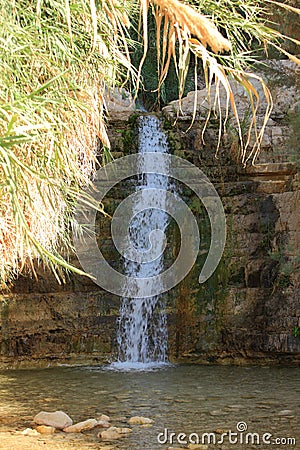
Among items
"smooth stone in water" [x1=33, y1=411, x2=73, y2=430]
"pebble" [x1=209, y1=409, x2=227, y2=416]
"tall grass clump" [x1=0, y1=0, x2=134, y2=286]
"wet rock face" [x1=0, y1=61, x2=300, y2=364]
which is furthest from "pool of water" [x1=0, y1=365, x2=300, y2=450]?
"tall grass clump" [x1=0, y1=0, x2=134, y2=286]

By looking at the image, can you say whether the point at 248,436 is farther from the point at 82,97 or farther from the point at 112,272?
the point at 112,272

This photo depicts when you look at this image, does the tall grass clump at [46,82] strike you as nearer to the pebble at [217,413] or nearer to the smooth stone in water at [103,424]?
the smooth stone in water at [103,424]

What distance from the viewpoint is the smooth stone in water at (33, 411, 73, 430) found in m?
4.11

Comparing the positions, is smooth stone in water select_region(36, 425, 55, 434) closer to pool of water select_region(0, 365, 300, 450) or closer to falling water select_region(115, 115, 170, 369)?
pool of water select_region(0, 365, 300, 450)

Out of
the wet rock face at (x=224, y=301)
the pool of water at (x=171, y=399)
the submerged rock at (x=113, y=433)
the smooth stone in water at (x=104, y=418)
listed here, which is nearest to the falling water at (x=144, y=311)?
the wet rock face at (x=224, y=301)

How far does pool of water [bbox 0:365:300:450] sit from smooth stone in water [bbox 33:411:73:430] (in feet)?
0.37

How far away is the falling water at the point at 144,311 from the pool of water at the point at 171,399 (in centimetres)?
61

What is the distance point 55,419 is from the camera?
13.7 feet

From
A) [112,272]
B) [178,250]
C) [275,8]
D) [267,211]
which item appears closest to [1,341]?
[112,272]

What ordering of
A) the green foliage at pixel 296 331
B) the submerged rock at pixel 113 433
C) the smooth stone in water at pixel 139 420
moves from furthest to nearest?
the green foliage at pixel 296 331 → the smooth stone in water at pixel 139 420 → the submerged rock at pixel 113 433

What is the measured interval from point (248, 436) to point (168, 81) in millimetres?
10565

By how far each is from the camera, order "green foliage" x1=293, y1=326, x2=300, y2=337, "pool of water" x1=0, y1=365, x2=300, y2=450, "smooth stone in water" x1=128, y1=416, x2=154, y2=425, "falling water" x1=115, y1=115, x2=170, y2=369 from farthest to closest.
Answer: "falling water" x1=115, y1=115, x2=170, y2=369 → "green foliage" x1=293, y1=326, x2=300, y2=337 → "smooth stone in water" x1=128, y1=416, x2=154, y2=425 → "pool of water" x1=0, y1=365, x2=300, y2=450

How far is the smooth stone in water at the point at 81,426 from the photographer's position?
4027 mm

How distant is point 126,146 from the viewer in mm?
8883
